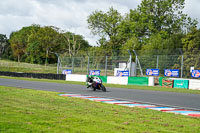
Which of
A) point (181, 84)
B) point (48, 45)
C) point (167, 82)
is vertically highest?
point (48, 45)

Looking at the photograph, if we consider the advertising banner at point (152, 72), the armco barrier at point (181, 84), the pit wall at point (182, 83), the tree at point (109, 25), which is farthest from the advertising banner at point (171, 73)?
the tree at point (109, 25)

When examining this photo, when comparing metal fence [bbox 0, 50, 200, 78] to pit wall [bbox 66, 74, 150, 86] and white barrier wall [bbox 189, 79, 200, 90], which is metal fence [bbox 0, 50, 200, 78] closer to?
pit wall [bbox 66, 74, 150, 86]

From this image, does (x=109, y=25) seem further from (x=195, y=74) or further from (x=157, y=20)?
(x=195, y=74)

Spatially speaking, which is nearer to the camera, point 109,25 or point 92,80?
point 92,80

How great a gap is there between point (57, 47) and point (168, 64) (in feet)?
170

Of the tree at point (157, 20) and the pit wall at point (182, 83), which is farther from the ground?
the tree at point (157, 20)

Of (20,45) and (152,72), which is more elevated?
(20,45)

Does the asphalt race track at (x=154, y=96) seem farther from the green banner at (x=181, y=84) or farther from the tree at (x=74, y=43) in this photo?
Result: the tree at (x=74, y=43)

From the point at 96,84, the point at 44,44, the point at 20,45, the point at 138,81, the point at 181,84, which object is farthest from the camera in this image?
the point at 20,45

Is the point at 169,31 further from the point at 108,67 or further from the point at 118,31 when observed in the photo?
the point at 108,67

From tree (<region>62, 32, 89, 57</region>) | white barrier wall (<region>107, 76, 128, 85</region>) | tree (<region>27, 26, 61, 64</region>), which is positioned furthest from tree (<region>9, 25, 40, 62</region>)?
white barrier wall (<region>107, 76, 128, 85</region>)

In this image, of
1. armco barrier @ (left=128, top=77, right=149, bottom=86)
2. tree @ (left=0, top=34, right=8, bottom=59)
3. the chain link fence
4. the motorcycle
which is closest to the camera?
the motorcycle

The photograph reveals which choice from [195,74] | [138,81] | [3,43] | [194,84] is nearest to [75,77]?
[138,81]

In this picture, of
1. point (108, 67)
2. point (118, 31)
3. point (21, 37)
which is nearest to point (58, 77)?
point (108, 67)
